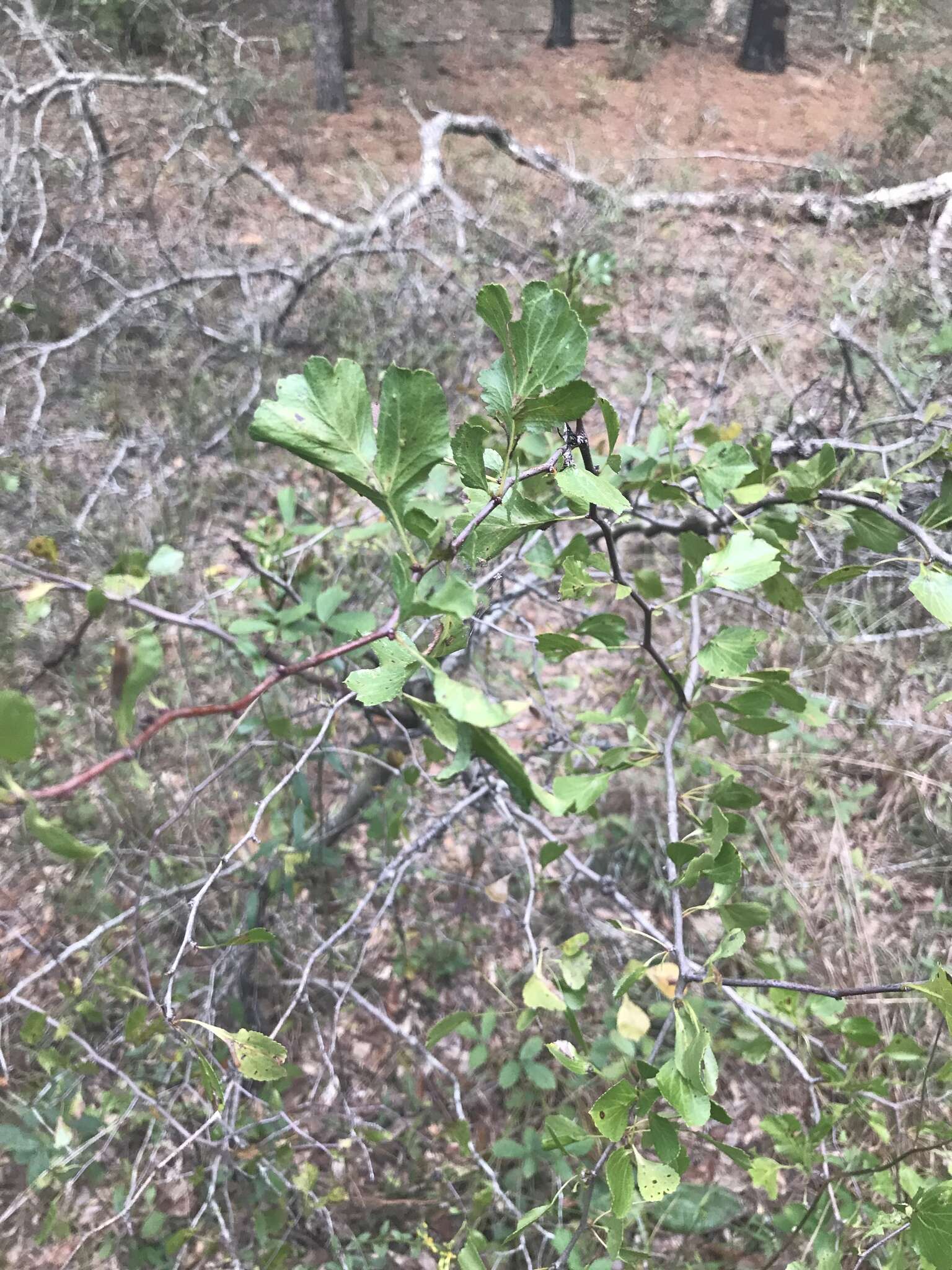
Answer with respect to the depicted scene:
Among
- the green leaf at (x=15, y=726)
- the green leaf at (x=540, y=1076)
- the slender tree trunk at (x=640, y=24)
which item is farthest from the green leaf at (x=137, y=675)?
the slender tree trunk at (x=640, y=24)

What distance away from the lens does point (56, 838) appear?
40 cm

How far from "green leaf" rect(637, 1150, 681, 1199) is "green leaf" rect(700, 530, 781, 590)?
37 centimetres

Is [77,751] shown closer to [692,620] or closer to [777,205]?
[692,620]

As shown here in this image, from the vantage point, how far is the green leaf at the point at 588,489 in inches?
14.1

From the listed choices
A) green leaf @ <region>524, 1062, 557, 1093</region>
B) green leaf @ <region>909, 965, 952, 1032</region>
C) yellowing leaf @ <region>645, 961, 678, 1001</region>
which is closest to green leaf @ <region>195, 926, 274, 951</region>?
green leaf @ <region>909, 965, 952, 1032</region>

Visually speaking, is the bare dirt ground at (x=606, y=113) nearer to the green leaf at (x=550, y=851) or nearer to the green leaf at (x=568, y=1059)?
the green leaf at (x=550, y=851)

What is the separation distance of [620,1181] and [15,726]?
41 centimetres

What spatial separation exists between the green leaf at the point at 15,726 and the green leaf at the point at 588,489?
28 cm

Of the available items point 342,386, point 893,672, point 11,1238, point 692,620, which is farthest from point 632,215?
point 11,1238

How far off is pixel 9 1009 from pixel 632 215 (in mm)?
4519

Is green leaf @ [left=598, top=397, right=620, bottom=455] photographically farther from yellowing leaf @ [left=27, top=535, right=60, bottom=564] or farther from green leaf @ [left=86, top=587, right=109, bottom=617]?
yellowing leaf @ [left=27, top=535, right=60, bottom=564]

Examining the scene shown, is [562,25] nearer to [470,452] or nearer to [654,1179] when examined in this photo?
[470,452]

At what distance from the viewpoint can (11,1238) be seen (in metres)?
1.27

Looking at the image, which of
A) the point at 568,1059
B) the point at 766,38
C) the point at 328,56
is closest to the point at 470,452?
the point at 568,1059
